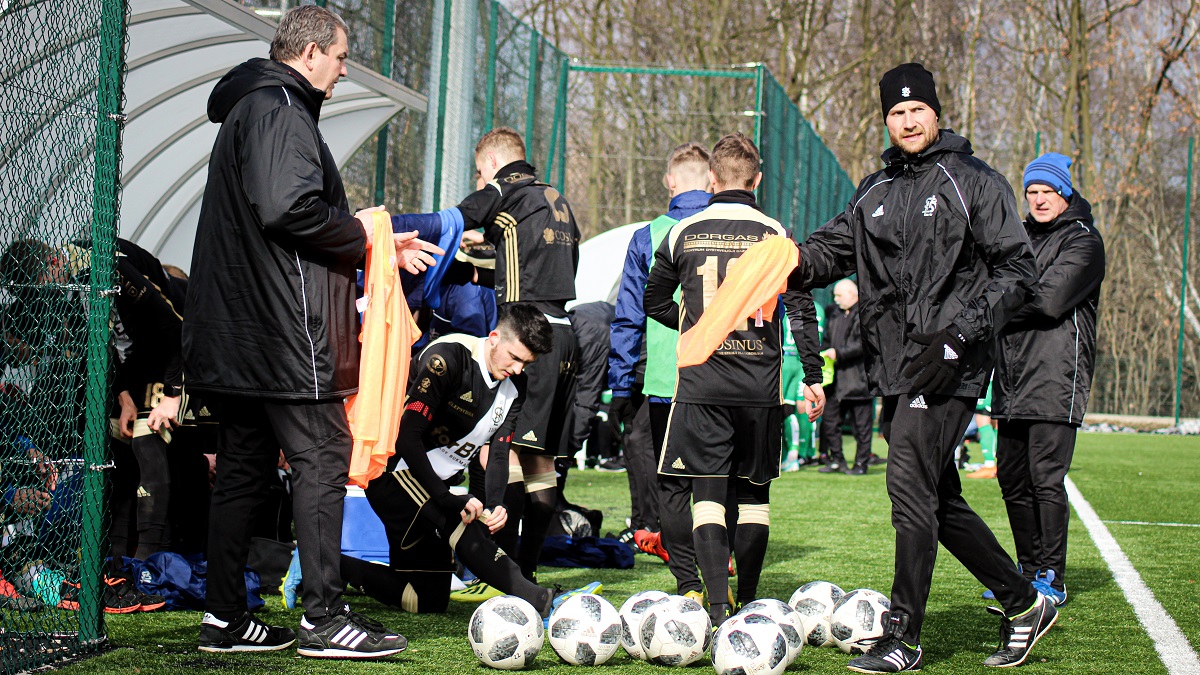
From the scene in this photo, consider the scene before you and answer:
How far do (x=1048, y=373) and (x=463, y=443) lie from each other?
286cm

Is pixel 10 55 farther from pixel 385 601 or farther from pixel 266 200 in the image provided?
pixel 385 601

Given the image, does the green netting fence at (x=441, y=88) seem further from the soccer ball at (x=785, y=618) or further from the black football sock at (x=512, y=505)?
the soccer ball at (x=785, y=618)

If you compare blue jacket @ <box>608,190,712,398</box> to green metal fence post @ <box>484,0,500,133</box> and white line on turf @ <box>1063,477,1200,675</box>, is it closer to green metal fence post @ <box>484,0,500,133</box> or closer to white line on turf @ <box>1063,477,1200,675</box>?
white line on turf @ <box>1063,477,1200,675</box>

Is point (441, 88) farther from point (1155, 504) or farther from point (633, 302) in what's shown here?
point (1155, 504)

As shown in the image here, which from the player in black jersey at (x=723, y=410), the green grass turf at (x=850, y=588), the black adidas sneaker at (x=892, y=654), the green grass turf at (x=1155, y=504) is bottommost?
the green grass turf at (x=850, y=588)

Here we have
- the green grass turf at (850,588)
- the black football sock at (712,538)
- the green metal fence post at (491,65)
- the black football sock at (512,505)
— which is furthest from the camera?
the green metal fence post at (491,65)

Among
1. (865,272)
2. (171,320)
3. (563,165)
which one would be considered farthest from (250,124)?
(563,165)

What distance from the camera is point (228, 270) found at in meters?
4.20

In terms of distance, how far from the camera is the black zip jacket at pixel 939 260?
4336 millimetres

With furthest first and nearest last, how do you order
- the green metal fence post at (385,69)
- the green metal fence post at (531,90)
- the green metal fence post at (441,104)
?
the green metal fence post at (531,90)
the green metal fence post at (441,104)
the green metal fence post at (385,69)

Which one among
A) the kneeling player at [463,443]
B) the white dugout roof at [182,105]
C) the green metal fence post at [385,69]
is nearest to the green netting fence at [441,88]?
the green metal fence post at [385,69]

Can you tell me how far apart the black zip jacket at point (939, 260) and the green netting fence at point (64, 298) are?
2.82 m

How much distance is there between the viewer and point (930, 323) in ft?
14.5

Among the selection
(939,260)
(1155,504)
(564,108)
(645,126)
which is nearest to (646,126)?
(645,126)
